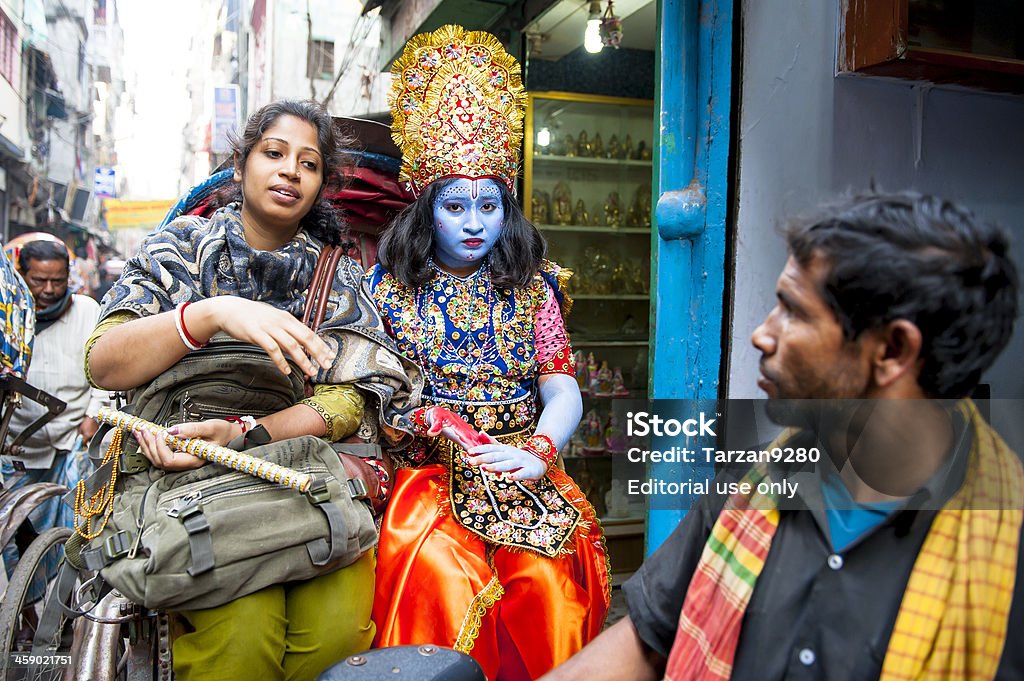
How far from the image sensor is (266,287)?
2162 mm

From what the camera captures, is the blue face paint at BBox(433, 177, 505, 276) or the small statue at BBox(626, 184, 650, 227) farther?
the small statue at BBox(626, 184, 650, 227)

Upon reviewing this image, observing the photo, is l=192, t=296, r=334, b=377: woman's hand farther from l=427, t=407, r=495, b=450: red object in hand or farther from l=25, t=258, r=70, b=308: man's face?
l=25, t=258, r=70, b=308: man's face

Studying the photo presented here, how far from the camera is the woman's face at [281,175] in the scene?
2150 millimetres

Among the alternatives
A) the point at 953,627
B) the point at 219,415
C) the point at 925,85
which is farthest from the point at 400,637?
the point at 925,85

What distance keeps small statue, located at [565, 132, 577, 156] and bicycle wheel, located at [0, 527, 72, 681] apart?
375 centimetres

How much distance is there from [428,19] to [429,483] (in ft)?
11.6

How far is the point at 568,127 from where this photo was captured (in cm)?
529

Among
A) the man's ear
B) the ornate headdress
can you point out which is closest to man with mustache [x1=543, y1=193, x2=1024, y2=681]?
the man's ear

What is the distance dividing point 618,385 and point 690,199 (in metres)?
2.84

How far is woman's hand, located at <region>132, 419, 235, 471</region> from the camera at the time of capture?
1.82 meters

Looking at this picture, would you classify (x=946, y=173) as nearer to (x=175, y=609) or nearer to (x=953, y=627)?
(x=953, y=627)

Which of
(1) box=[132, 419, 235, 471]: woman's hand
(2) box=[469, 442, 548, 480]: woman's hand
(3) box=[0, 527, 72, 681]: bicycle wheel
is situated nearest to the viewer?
(1) box=[132, 419, 235, 471]: woman's hand

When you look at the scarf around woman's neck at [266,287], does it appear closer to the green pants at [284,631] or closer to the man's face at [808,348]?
the green pants at [284,631]

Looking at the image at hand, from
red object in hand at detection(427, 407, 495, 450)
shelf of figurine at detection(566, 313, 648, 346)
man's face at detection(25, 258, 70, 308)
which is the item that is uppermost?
man's face at detection(25, 258, 70, 308)
